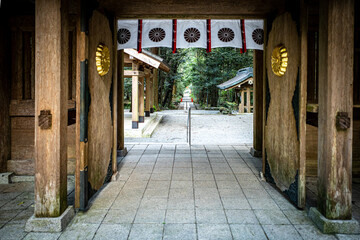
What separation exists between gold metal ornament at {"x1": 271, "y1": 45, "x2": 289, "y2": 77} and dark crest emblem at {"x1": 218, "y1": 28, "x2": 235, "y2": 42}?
5.02 ft

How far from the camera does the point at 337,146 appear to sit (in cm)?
251

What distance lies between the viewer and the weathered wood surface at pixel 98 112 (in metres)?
3.12

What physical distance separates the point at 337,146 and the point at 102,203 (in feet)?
9.23

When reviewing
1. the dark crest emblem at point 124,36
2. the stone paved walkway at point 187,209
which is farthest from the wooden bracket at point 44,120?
the dark crest emblem at point 124,36

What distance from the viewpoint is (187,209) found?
3.01m

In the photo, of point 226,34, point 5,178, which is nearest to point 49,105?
point 5,178

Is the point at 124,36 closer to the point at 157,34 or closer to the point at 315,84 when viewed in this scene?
the point at 157,34

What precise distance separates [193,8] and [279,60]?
1.55 meters

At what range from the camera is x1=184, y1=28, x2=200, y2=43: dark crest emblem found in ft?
16.7

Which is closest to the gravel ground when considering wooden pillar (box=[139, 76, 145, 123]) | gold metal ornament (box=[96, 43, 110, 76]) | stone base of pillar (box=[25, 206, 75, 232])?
wooden pillar (box=[139, 76, 145, 123])

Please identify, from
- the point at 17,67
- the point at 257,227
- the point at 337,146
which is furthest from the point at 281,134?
the point at 17,67

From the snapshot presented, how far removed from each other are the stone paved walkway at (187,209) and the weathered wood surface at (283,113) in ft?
1.31

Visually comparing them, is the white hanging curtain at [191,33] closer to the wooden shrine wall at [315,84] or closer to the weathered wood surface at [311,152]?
the wooden shrine wall at [315,84]

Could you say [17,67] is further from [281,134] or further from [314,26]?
[314,26]
